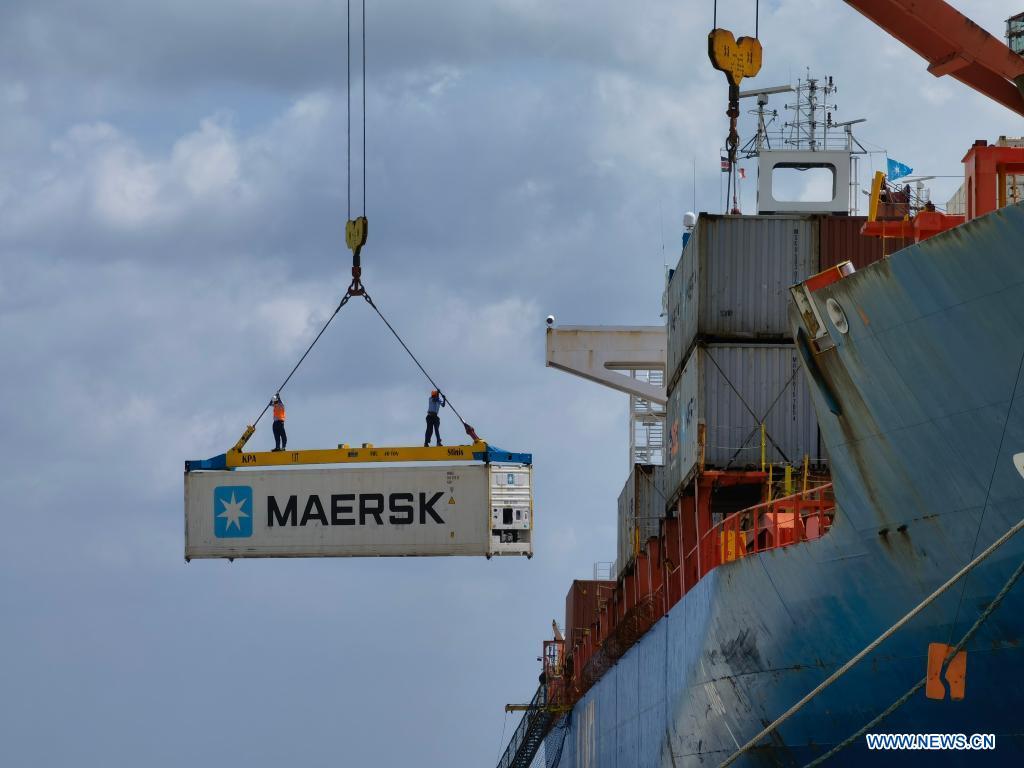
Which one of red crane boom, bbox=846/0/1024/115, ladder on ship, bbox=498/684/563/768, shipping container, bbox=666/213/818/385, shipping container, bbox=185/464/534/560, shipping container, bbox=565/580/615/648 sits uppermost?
red crane boom, bbox=846/0/1024/115

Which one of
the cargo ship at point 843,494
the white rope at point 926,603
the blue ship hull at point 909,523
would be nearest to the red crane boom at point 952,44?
the cargo ship at point 843,494

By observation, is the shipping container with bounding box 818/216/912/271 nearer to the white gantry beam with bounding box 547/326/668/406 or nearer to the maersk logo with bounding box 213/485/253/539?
the maersk logo with bounding box 213/485/253/539

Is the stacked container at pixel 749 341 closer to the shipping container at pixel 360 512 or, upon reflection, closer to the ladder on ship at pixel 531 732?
the shipping container at pixel 360 512

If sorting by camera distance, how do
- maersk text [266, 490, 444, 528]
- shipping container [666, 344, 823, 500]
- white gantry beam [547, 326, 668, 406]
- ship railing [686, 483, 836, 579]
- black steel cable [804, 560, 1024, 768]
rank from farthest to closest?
white gantry beam [547, 326, 668, 406]
maersk text [266, 490, 444, 528]
shipping container [666, 344, 823, 500]
ship railing [686, 483, 836, 579]
black steel cable [804, 560, 1024, 768]

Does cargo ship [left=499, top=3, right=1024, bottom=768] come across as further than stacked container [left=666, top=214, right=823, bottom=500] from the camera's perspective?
No

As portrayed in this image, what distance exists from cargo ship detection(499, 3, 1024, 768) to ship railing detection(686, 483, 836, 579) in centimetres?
5

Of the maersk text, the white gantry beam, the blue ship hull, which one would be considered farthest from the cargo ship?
the white gantry beam

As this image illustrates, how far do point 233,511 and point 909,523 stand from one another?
58.2ft

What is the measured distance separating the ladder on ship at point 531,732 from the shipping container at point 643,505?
13327mm

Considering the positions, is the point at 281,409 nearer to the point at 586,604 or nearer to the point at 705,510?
the point at 705,510

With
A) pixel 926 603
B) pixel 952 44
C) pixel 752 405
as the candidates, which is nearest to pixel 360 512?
pixel 752 405

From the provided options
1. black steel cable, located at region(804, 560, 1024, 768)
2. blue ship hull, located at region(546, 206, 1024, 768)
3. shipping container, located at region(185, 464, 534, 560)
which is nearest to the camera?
black steel cable, located at region(804, 560, 1024, 768)

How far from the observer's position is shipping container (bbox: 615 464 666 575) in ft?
111

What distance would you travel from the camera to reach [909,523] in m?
18.1
